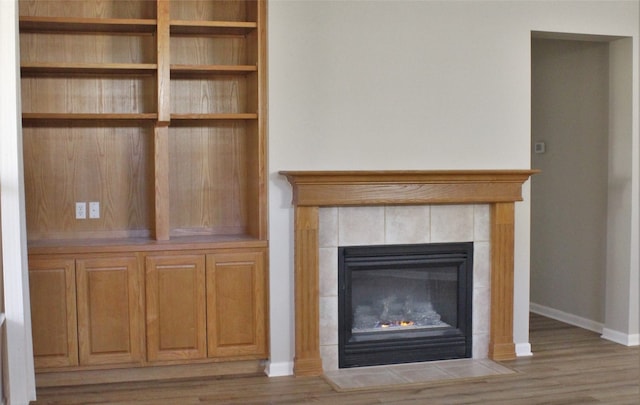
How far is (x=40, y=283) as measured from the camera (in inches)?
176

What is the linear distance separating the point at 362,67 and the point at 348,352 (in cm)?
179

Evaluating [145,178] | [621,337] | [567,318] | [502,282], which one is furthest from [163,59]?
[567,318]

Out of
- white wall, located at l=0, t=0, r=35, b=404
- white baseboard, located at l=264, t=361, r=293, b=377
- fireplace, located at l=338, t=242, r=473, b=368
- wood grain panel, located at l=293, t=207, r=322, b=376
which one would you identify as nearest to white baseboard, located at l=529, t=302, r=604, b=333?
fireplace, located at l=338, t=242, r=473, b=368

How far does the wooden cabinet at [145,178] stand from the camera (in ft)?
15.0

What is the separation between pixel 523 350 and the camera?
17.2 feet

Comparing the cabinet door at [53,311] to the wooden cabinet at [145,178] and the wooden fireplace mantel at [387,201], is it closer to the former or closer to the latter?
the wooden cabinet at [145,178]

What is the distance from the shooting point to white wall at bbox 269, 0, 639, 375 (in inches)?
187

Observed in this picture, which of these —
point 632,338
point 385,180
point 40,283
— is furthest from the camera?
point 632,338

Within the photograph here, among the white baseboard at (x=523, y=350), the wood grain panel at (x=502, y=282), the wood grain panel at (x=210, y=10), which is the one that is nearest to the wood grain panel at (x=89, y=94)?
the wood grain panel at (x=210, y=10)

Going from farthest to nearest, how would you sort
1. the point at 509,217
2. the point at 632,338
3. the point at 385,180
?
1. the point at 632,338
2. the point at 509,217
3. the point at 385,180

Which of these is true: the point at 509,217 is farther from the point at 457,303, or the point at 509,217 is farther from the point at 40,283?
the point at 40,283

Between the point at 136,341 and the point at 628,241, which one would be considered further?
the point at 628,241

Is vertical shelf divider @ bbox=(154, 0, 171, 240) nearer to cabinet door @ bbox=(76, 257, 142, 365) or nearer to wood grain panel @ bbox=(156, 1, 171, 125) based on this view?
wood grain panel @ bbox=(156, 1, 171, 125)

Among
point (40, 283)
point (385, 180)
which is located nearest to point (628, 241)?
point (385, 180)
